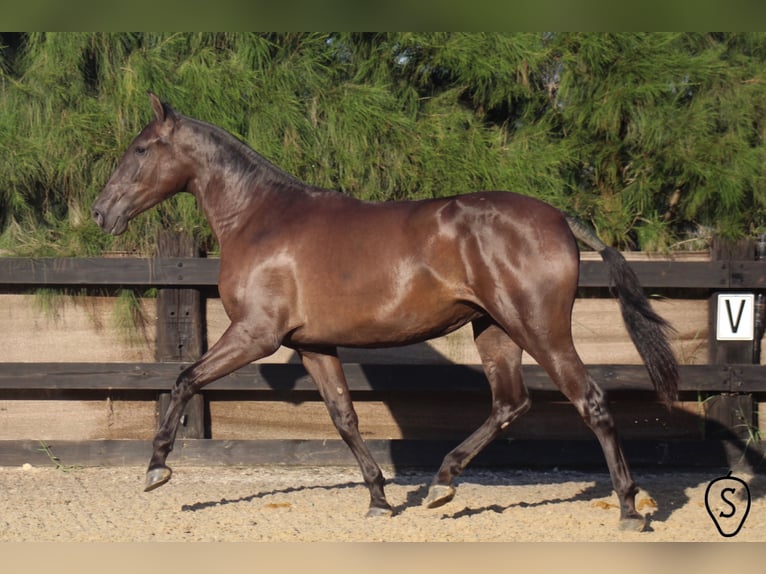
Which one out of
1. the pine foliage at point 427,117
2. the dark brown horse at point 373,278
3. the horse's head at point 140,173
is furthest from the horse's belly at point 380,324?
the pine foliage at point 427,117

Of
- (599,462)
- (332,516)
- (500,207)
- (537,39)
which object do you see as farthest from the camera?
(537,39)

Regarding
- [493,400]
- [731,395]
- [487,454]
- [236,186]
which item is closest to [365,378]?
[487,454]

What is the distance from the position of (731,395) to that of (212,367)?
3.50m

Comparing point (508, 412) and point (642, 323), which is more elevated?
point (642, 323)

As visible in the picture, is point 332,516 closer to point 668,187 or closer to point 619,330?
point 619,330

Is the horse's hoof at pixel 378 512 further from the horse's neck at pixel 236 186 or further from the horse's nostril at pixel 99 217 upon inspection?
the horse's nostril at pixel 99 217

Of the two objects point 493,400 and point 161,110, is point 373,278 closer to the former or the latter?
point 493,400

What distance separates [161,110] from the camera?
523cm

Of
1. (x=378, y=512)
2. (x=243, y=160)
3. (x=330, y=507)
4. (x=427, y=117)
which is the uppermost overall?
(x=427, y=117)

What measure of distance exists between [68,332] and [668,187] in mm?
4441

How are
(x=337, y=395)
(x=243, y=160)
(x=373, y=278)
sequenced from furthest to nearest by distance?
(x=243, y=160) < (x=337, y=395) < (x=373, y=278)

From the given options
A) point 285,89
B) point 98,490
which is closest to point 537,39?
point 285,89

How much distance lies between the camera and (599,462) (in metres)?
6.32

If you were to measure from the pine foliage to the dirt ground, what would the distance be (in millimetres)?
1716
